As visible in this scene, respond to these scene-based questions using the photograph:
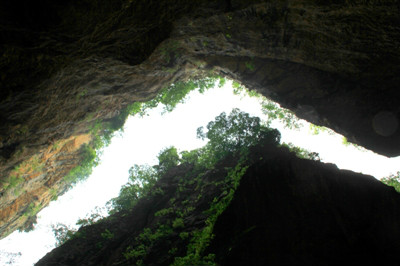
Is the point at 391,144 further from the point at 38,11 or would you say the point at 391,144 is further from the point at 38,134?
the point at 38,134

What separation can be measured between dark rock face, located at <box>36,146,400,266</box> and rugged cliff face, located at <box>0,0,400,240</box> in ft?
14.3

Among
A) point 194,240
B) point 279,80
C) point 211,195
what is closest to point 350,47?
point 279,80

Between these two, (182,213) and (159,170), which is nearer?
(182,213)

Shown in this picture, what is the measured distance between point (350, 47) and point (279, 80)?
469 centimetres

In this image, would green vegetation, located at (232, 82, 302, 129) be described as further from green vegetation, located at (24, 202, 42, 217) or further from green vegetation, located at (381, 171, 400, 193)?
green vegetation, located at (24, 202, 42, 217)

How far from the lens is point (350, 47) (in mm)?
8094

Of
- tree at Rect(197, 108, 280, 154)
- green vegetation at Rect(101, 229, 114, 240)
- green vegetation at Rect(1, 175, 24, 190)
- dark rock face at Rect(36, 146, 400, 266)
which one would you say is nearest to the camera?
dark rock face at Rect(36, 146, 400, 266)

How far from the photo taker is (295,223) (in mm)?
8234

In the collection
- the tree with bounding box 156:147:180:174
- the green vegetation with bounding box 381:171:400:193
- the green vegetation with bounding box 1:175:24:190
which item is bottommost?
the green vegetation with bounding box 1:175:24:190

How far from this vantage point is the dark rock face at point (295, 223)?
7676 mm

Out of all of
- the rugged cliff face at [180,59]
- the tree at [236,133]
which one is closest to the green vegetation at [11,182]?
the rugged cliff face at [180,59]

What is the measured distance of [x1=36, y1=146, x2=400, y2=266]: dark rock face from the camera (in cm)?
768

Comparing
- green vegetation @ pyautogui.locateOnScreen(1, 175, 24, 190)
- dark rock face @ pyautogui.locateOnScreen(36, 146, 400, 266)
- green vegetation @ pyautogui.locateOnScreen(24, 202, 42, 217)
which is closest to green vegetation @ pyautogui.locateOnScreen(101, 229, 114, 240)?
dark rock face @ pyautogui.locateOnScreen(36, 146, 400, 266)

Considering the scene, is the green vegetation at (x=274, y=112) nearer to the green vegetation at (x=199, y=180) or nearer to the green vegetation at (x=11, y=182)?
the green vegetation at (x=199, y=180)
